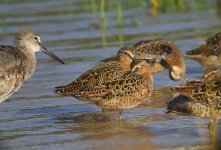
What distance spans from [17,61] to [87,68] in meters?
3.34

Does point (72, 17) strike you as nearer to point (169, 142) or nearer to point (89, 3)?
point (89, 3)

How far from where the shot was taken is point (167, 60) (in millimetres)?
14344

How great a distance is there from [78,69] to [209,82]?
190 inches

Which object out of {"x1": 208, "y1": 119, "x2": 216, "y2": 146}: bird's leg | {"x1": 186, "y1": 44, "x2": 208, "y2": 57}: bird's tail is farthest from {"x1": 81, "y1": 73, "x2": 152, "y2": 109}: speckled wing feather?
{"x1": 186, "y1": 44, "x2": 208, "y2": 57}: bird's tail

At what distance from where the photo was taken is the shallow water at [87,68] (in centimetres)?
1028

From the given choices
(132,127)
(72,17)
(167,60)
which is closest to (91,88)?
(132,127)

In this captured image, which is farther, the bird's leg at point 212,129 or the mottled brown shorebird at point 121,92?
the mottled brown shorebird at point 121,92

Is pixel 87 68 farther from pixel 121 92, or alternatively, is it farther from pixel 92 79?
pixel 121 92

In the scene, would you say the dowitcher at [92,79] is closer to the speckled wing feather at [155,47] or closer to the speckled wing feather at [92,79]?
the speckled wing feather at [92,79]

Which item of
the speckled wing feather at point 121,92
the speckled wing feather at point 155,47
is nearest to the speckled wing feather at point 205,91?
the speckled wing feather at point 121,92

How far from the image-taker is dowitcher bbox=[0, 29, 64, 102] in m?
11.5

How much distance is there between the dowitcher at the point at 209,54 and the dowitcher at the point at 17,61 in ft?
11.7

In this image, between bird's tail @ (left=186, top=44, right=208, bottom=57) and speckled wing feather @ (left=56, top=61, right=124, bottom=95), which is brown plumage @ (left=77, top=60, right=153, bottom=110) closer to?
speckled wing feather @ (left=56, top=61, right=124, bottom=95)

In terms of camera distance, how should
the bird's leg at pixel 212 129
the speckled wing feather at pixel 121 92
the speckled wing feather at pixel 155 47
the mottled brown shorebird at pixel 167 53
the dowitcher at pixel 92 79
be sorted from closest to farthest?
1. the bird's leg at pixel 212 129
2. the speckled wing feather at pixel 121 92
3. the dowitcher at pixel 92 79
4. the mottled brown shorebird at pixel 167 53
5. the speckled wing feather at pixel 155 47
